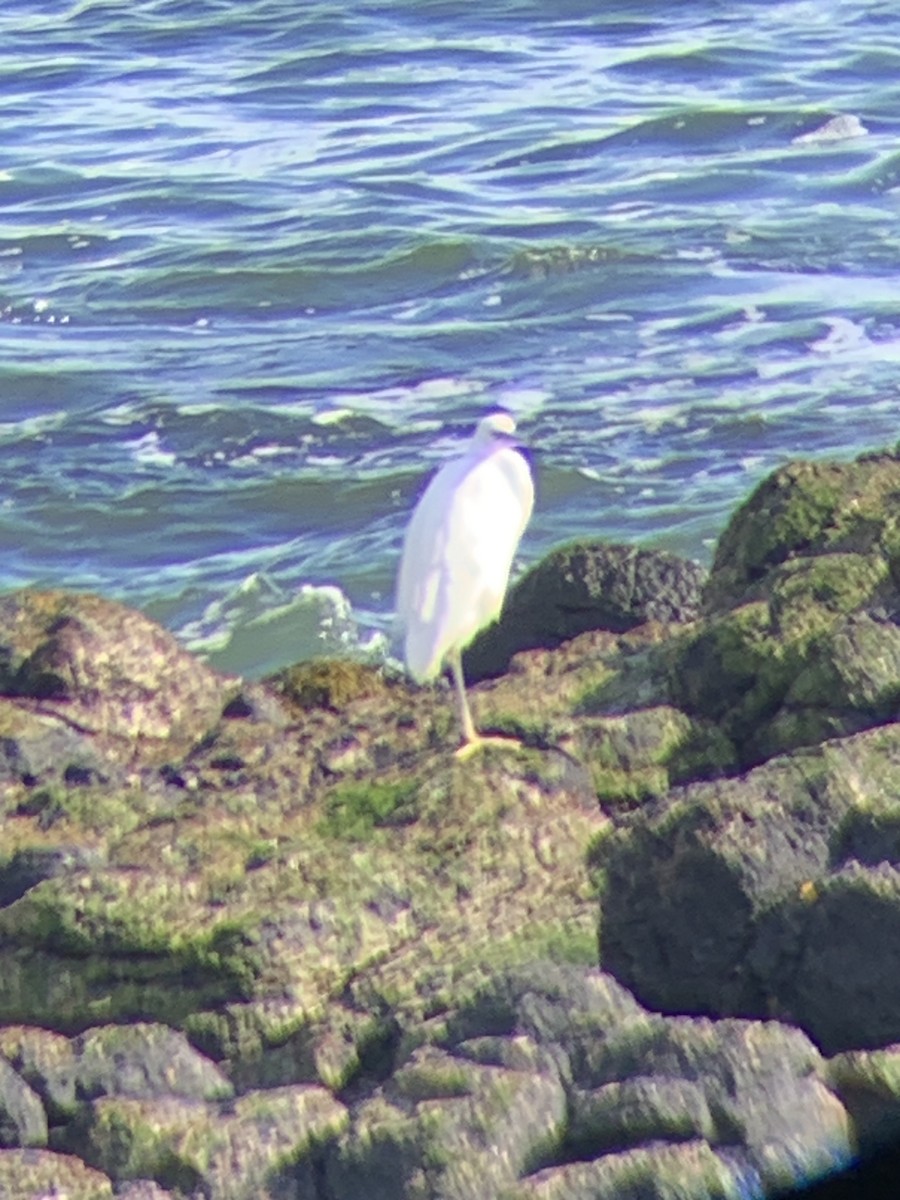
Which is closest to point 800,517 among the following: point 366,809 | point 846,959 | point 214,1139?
point 366,809

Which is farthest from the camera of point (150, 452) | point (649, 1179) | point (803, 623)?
point (150, 452)

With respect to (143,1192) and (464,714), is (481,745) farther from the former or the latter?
(143,1192)

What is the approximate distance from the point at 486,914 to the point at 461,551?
181 centimetres

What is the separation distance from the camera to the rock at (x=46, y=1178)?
3658 millimetres

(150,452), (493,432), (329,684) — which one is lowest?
(150,452)

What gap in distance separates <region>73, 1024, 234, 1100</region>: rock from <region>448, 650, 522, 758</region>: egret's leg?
1.20 metres

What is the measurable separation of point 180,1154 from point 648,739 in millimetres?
1819

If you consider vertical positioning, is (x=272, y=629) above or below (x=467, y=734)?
below

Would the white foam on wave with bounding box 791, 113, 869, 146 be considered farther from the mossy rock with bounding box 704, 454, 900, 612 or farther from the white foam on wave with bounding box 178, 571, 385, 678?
the mossy rock with bounding box 704, 454, 900, 612

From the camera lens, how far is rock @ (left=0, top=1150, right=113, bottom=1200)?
3.66 m

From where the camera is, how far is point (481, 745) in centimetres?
512

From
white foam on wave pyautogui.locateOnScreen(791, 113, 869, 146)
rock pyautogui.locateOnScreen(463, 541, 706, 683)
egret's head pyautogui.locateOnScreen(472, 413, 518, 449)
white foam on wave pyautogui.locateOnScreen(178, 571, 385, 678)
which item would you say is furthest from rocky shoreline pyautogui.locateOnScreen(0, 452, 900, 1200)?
white foam on wave pyautogui.locateOnScreen(791, 113, 869, 146)

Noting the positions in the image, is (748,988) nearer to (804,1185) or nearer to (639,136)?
(804,1185)

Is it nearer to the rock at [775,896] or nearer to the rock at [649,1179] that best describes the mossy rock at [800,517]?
the rock at [775,896]
